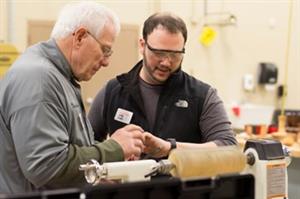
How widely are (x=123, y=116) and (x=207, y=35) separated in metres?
2.97

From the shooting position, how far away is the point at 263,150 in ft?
3.92

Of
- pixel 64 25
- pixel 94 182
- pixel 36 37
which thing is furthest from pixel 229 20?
pixel 94 182

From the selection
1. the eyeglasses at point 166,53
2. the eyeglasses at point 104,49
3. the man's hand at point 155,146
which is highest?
the eyeglasses at point 104,49

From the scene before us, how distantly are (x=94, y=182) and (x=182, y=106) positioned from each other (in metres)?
0.88

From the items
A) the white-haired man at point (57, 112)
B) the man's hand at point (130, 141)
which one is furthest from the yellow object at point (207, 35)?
the man's hand at point (130, 141)

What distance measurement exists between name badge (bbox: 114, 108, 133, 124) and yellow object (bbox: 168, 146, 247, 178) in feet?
2.91

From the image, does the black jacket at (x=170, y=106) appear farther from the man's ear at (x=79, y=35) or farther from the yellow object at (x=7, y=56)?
the yellow object at (x=7, y=56)

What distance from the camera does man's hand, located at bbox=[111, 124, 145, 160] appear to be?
1.41m

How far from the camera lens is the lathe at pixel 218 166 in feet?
3.58

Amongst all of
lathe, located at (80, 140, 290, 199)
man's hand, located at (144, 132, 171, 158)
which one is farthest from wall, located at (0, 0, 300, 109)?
lathe, located at (80, 140, 290, 199)

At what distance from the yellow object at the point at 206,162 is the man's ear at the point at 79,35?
1.75 ft

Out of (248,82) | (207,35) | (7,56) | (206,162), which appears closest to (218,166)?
(206,162)

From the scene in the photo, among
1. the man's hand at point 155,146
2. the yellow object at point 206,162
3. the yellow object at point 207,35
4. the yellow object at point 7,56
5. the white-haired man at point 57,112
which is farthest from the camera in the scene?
the yellow object at point 207,35

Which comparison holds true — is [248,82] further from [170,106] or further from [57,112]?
[57,112]
